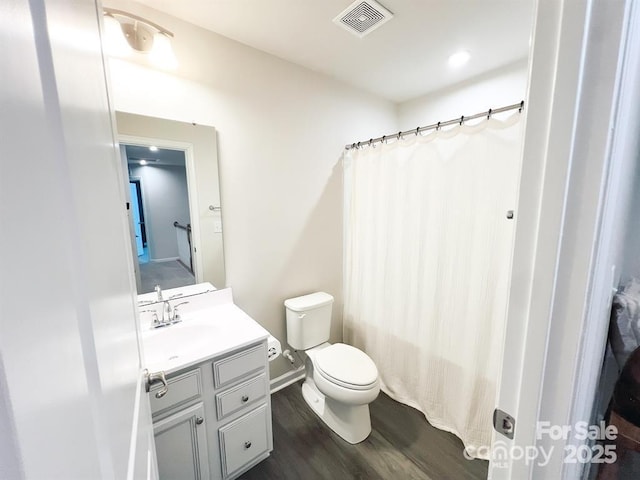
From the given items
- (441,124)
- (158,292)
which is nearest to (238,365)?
(158,292)

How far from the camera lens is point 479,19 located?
1.39 m

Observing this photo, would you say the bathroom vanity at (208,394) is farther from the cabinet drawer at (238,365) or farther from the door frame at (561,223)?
the door frame at (561,223)

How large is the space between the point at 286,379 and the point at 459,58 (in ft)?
8.61

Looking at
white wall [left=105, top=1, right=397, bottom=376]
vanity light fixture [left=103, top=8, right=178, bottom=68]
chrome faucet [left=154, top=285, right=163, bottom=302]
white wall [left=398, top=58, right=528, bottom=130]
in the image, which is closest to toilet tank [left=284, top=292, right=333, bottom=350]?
white wall [left=105, top=1, right=397, bottom=376]

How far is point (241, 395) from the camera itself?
1.30 metres

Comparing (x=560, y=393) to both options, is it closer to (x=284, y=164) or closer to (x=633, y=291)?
(x=633, y=291)

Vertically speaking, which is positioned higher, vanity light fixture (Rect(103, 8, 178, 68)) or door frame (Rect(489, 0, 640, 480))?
vanity light fixture (Rect(103, 8, 178, 68))

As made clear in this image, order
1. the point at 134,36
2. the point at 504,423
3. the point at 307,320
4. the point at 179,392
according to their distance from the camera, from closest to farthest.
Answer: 1. the point at 504,423
2. the point at 179,392
3. the point at 134,36
4. the point at 307,320

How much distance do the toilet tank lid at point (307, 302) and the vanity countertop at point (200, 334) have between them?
0.39 metres

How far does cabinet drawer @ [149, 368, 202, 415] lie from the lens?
1072mm

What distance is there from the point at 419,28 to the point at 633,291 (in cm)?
156

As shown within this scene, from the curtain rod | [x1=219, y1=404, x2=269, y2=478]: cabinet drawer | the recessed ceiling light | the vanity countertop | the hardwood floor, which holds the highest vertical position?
the recessed ceiling light

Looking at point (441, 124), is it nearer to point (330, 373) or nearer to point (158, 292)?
point (330, 373)

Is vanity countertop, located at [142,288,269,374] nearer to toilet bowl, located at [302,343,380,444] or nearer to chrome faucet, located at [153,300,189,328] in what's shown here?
chrome faucet, located at [153,300,189,328]
